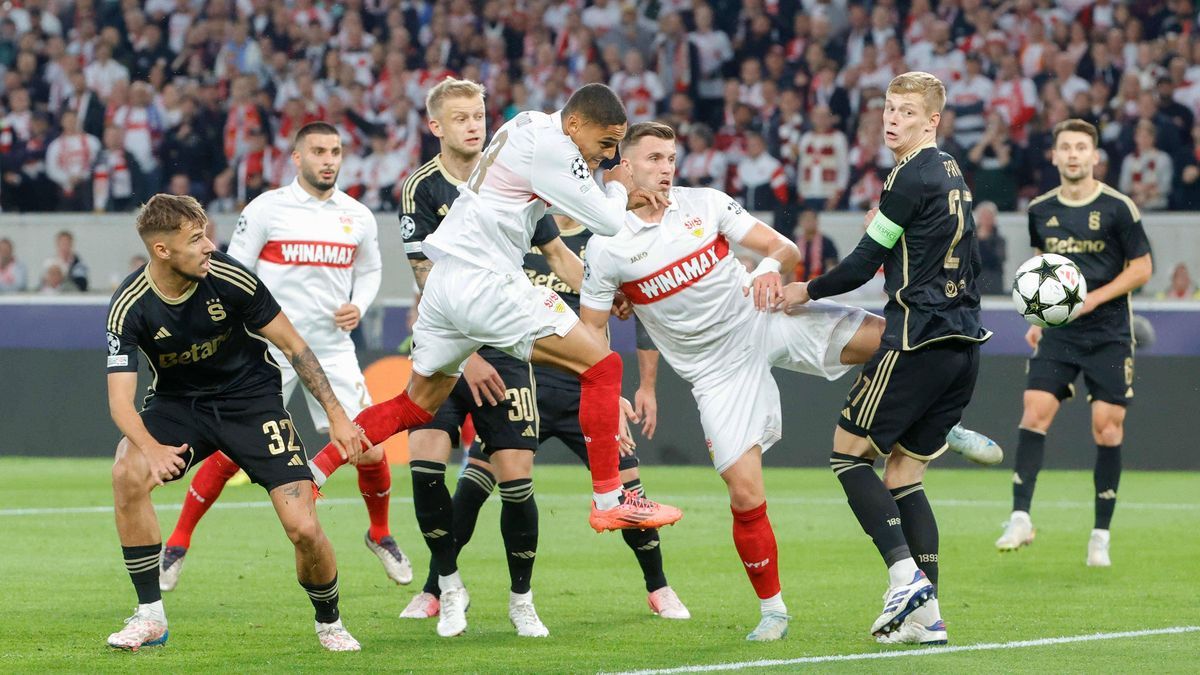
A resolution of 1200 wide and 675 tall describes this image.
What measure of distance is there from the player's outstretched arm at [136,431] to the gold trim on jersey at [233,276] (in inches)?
20.7

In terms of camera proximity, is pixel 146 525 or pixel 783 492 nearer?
pixel 146 525

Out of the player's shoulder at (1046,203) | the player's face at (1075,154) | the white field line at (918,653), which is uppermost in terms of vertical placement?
the player's face at (1075,154)

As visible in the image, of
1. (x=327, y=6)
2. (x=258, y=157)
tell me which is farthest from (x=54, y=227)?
(x=327, y=6)

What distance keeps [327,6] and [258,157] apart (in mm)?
3375

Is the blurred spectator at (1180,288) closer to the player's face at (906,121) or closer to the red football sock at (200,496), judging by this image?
the player's face at (906,121)

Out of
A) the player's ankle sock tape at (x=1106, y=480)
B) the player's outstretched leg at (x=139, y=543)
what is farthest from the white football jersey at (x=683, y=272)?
the player's ankle sock tape at (x=1106, y=480)

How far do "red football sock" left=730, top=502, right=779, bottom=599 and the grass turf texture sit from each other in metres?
0.27

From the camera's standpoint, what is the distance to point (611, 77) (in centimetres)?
2012

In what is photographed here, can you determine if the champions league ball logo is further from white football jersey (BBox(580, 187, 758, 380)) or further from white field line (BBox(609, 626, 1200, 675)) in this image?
white field line (BBox(609, 626, 1200, 675))

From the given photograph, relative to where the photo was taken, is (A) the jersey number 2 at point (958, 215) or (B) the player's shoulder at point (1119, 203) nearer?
(A) the jersey number 2 at point (958, 215)

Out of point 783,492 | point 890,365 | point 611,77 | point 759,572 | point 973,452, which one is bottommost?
point 783,492

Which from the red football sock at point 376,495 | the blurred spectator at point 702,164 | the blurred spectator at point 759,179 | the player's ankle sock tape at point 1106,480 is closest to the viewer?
the red football sock at point 376,495

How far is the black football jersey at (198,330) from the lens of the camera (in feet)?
21.6

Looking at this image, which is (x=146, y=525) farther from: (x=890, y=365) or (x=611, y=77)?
(x=611, y=77)
